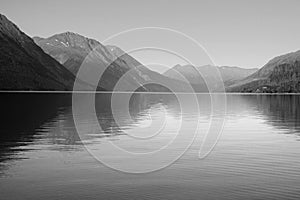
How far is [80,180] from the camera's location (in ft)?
101

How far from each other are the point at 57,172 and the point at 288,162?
70.4ft

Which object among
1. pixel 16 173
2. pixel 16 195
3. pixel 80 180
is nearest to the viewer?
pixel 16 195

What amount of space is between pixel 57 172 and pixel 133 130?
35.6 m

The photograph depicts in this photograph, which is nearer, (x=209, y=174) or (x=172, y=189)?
(x=172, y=189)

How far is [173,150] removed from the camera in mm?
47719

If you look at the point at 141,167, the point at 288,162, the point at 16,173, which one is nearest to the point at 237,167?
the point at 288,162

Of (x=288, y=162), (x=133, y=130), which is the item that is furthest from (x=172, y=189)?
(x=133, y=130)

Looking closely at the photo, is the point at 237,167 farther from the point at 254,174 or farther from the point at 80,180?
the point at 80,180

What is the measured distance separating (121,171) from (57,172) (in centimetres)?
525

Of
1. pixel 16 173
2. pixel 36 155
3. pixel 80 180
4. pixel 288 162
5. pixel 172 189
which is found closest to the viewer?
pixel 172 189

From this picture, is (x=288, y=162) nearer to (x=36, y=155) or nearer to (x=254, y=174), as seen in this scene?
(x=254, y=174)

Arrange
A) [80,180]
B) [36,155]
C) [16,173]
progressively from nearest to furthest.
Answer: [80,180]
[16,173]
[36,155]

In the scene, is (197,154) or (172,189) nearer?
(172,189)

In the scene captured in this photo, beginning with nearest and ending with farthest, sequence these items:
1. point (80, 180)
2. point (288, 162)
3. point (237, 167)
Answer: point (80, 180) → point (237, 167) → point (288, 162)
